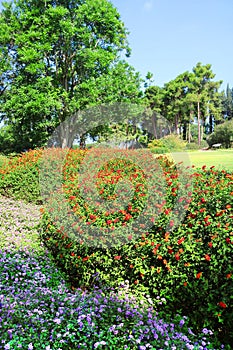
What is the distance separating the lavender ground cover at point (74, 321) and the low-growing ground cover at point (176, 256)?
18cm

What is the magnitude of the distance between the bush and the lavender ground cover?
19 cm

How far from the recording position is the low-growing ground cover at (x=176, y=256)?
9.25 ft

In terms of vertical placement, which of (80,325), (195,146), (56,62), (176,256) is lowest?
(80,325)

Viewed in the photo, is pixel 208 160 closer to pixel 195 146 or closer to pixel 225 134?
pixel 195 146

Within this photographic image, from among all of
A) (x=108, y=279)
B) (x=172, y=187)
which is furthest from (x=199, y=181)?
(x=108, y=279)

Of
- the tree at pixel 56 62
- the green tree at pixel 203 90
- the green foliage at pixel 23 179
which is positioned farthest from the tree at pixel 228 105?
the green foliage at pixel 23 179

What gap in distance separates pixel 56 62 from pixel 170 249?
2076 centimetres

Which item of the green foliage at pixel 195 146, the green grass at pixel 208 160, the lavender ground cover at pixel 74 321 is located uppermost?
the green foliage at pixel 195 146

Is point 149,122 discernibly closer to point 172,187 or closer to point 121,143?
point 121,143

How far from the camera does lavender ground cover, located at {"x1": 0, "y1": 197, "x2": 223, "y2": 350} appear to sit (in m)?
2.30

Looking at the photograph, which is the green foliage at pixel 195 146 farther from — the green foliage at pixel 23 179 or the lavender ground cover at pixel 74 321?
the lavender ground cover at pixel 74 321

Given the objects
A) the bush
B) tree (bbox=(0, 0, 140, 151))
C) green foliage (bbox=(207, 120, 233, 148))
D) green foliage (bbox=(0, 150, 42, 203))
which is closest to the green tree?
green foliage (bbox=(207, 120, 233, 148))

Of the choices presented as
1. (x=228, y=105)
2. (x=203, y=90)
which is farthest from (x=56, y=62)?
(x=228, y=105)

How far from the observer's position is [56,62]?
2155 cm
